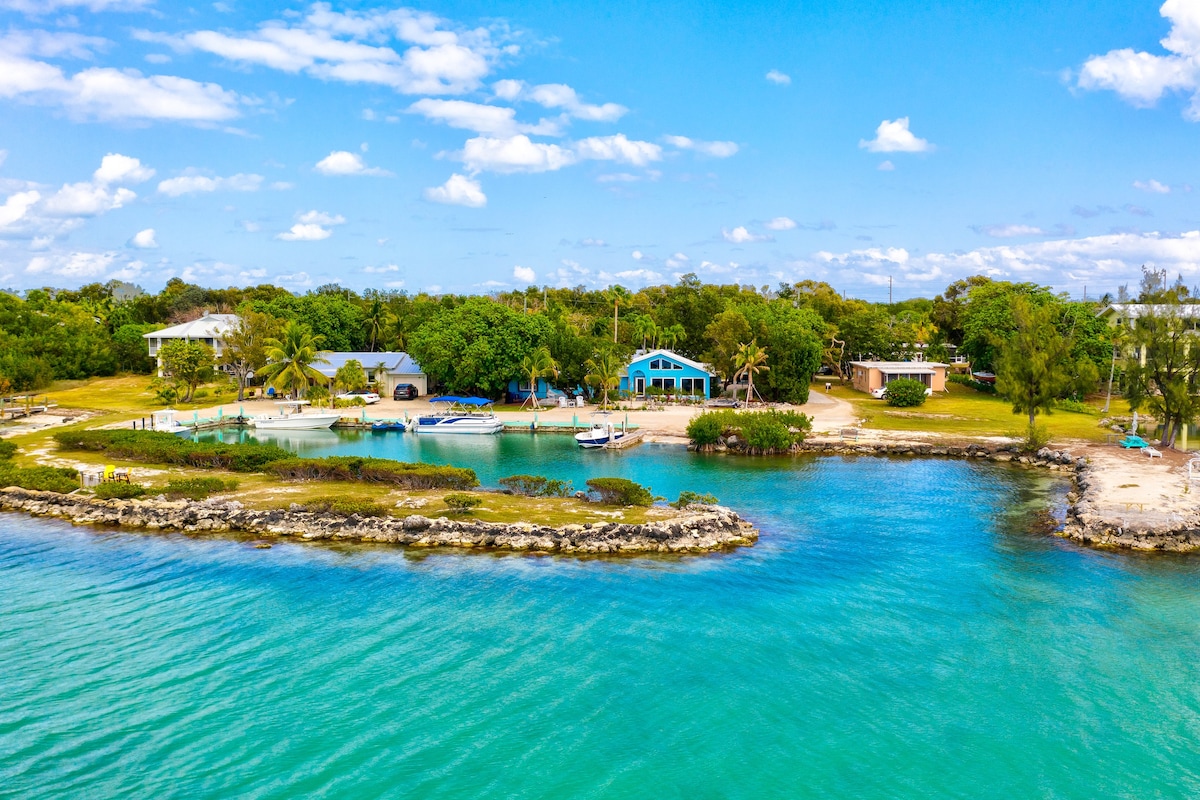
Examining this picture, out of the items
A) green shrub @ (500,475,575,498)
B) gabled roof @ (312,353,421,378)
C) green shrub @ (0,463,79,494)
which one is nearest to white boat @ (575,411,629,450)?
green shrub @ (500,475,575,498)

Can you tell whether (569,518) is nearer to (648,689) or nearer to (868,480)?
(648,689)

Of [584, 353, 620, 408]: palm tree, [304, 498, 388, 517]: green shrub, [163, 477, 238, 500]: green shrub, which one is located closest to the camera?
[304, 498, 388, 517]: green shrub

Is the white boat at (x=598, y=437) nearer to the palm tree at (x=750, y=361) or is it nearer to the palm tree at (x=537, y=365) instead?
the palm tree at (x=537, y=365)

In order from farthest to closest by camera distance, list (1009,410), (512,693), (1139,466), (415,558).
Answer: (1009,410) → (1139,466) → (415,558) → (512,693)

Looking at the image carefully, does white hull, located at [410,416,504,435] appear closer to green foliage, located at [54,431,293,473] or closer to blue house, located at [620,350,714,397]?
green foliage, located at [54,431,293,473]

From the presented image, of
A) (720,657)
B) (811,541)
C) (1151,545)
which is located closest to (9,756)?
(720,657)

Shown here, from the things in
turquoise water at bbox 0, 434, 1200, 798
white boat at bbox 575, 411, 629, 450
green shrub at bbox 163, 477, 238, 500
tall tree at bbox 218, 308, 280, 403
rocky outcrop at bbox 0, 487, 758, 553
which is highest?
tall tree at bbox 218, 308, 280, 403

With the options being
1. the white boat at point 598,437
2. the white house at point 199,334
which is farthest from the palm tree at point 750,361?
the white house at point 199,334
